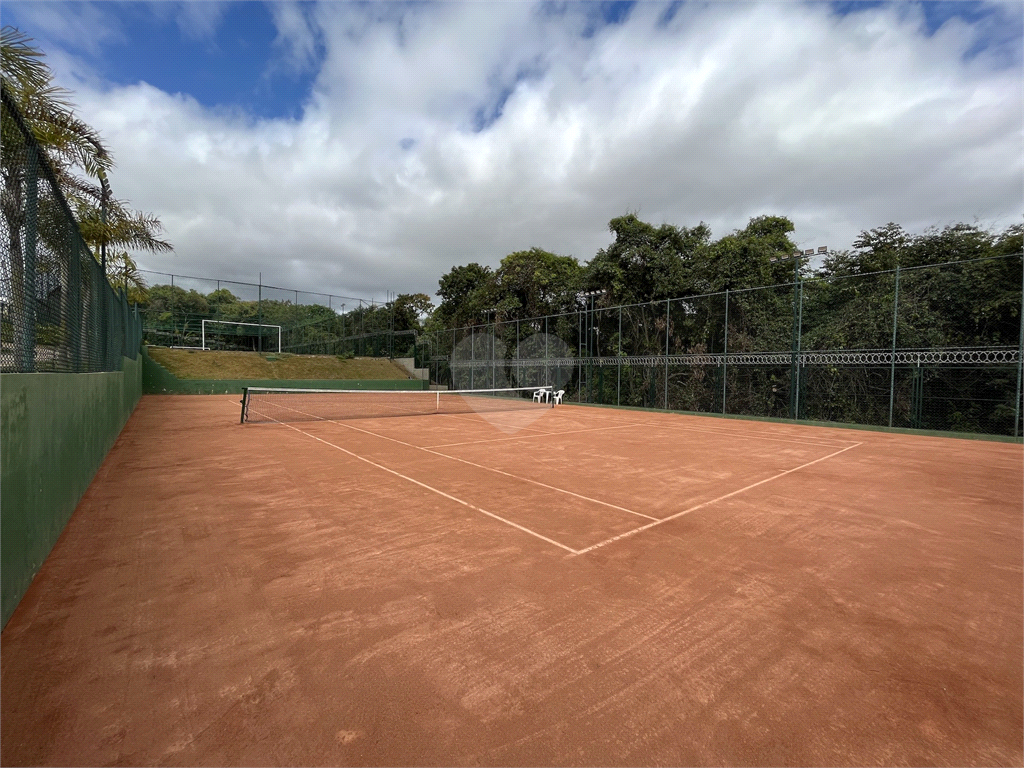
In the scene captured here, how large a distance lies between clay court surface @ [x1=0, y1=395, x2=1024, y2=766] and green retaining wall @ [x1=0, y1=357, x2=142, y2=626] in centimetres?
20

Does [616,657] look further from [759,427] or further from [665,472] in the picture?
[759,427]

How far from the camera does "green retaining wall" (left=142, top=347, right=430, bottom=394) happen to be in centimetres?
2348

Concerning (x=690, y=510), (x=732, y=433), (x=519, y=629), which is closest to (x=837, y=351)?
(x=732, y=433)

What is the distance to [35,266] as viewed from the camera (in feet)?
11.2

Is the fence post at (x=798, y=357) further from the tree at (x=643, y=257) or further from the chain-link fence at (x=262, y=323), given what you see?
the chain-link fence at (x=262, y=323)

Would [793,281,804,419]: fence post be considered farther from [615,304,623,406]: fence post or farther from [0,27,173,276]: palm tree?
[0,27,173,276]: palm tree

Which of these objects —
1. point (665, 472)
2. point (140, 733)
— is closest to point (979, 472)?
point (665, 472)

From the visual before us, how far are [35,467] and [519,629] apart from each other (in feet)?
10.7

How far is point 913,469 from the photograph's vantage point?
7.29m

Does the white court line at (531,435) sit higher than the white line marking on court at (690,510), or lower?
lower

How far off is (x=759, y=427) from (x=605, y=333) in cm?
933

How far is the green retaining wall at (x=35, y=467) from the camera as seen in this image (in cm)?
257

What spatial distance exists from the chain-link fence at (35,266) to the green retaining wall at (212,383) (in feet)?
71.6

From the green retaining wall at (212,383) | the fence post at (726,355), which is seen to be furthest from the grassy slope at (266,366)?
the fence post at (726,355)
